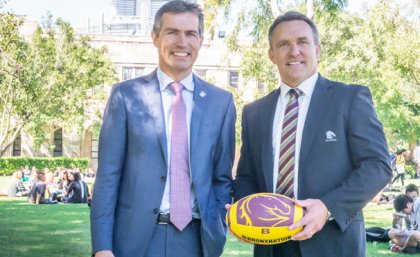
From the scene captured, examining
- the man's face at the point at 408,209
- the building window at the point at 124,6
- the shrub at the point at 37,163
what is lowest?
the shrub at the point at 37,163

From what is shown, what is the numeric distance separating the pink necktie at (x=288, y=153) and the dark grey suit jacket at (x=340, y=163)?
6 cm

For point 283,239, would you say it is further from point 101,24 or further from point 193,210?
point 101,24

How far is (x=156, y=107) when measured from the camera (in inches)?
145

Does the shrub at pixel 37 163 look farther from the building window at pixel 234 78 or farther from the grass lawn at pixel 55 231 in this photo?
the grass lawn at pixel 55 231

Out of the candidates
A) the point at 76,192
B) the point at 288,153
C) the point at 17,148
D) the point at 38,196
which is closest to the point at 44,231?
the point at 76,192

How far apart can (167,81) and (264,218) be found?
102 centimetres

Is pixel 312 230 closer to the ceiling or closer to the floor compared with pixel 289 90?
closer to the floor

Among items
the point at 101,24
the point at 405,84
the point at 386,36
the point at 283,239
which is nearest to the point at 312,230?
the point at 283,239

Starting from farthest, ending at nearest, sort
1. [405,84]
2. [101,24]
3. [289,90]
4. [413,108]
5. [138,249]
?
[101,24] → [413,108] → [405,84] → [289,90] → [138,249]

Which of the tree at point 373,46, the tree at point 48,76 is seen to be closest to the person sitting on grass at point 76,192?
the tree at point 48,76

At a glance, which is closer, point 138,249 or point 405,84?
point 138,249

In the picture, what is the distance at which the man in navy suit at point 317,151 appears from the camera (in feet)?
11.0

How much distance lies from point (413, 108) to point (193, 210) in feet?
134

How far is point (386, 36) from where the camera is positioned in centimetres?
1964
